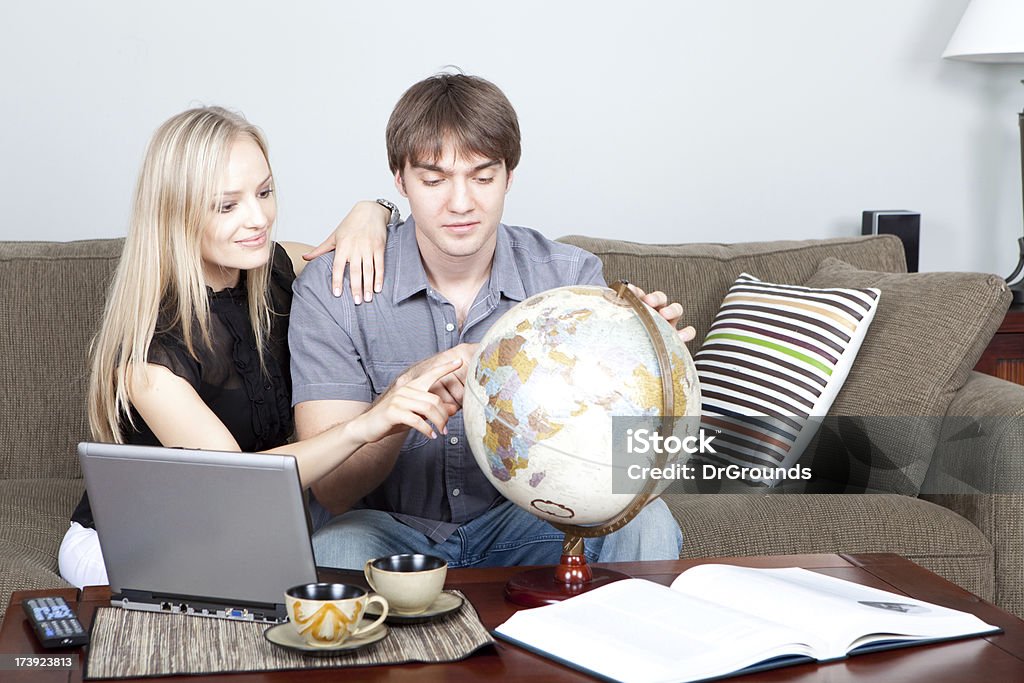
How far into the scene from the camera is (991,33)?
309 centimetres

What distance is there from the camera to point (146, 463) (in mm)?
1306

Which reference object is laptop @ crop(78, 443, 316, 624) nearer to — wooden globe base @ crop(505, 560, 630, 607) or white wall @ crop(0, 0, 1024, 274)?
wooden globe base @ crop(505, 560, 630, 607)

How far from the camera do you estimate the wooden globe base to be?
1.37 meters

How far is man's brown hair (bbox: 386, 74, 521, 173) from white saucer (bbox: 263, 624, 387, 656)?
879mm

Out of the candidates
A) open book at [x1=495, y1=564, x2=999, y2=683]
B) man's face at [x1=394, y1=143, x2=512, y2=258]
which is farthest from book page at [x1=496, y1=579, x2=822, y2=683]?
man's face at [x1=394, y1=143, x2=512, y2=258]

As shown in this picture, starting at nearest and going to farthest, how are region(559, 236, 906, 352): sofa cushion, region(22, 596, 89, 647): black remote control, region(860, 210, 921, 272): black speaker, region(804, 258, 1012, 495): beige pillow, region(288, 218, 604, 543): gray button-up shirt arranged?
region(22, 596, 89, 647): black remote control, region(288, 218, 604, 543): gray button-up shirt, region(804, 258, 1012, 495): beige pillow, region(559, 236, 906, 352): sofa cushion, region(860, 210, 921, 272): black speaker

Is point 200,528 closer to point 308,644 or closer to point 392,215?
point 308,644

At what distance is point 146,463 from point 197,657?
239mm

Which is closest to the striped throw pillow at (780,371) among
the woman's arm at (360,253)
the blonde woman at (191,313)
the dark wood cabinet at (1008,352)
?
the dark wood cabinet at (1008,352)

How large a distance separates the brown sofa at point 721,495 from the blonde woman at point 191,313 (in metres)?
0.29

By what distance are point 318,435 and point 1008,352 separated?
210 cm

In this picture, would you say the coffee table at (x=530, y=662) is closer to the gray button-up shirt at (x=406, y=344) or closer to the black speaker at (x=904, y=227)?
the gray button-up shirt at (x=406, y=344)

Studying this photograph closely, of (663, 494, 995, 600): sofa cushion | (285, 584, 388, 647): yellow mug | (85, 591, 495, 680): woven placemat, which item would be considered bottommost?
(663, 494, 995, 600): sofa cushion

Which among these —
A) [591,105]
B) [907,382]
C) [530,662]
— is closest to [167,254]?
[530,662]
